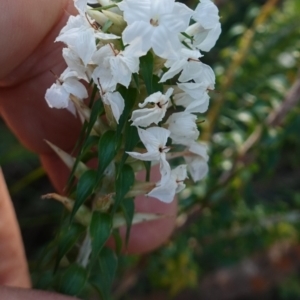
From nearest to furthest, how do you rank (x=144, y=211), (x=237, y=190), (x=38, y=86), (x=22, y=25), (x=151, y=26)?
1. (x=151, y=26)
2. (x=22, y=25)
3. (x=38, y=86)
4. (x=144, y=211)
5. (x=237, y=190)

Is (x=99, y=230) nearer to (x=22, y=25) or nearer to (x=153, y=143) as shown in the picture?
(x=153, y=143)

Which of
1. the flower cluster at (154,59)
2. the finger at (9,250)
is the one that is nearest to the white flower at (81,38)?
the flower cluster at (154,59)

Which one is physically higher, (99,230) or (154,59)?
(154,59)

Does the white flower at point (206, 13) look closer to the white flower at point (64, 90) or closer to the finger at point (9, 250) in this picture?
the white flower at point (64, 90)

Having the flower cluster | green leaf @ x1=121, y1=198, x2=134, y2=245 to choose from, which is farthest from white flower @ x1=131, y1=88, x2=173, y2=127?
green leaf @ x1=121, y1=198, x2=134, y2=245

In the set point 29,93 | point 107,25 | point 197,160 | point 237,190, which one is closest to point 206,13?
point 107,25

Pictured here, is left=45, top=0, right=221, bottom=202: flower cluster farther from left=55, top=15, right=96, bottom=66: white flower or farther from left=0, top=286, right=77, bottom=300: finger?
left=0, top=286, right=77, bottom=300: finger
